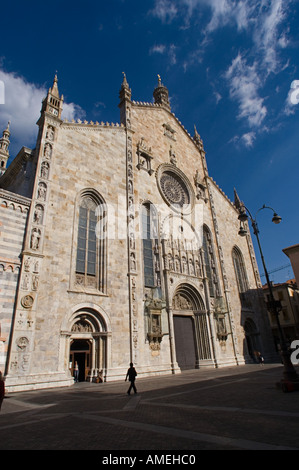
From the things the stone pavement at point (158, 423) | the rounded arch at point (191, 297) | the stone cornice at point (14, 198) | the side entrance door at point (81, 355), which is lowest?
the stone pavement at point (158, 423)

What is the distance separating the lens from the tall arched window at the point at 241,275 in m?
31.3

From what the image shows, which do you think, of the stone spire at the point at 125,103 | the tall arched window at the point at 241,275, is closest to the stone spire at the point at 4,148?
the stone spire at the point at 125,103

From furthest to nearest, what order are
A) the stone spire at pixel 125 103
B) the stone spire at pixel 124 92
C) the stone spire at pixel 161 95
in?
the stone spire at pixel 161 95 < the stone spire at pixel 124 92 < the stone spire at pixel 125 103

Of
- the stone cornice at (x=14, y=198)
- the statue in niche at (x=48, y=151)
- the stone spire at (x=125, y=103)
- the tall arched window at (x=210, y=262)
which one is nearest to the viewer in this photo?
the stone cornice at (x=14, y=198)

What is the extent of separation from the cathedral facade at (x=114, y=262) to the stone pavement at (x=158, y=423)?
5353 mm

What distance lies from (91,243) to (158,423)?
14.4 meters

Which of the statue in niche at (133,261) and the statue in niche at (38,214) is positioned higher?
the statue in niche at (38,214)

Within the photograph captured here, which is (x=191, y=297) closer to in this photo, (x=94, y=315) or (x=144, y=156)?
(x=94, y=315)

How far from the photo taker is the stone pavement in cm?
470

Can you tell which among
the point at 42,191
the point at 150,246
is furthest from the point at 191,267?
the point at 42,191

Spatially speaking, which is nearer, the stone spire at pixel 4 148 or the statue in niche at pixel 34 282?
the statue in niche at pixel 34 282

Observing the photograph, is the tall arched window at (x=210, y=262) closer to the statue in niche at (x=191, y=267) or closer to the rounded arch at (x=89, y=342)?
the statue in niche at (x=191, y=267)

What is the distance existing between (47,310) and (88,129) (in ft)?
47.4

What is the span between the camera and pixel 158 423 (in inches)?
247
